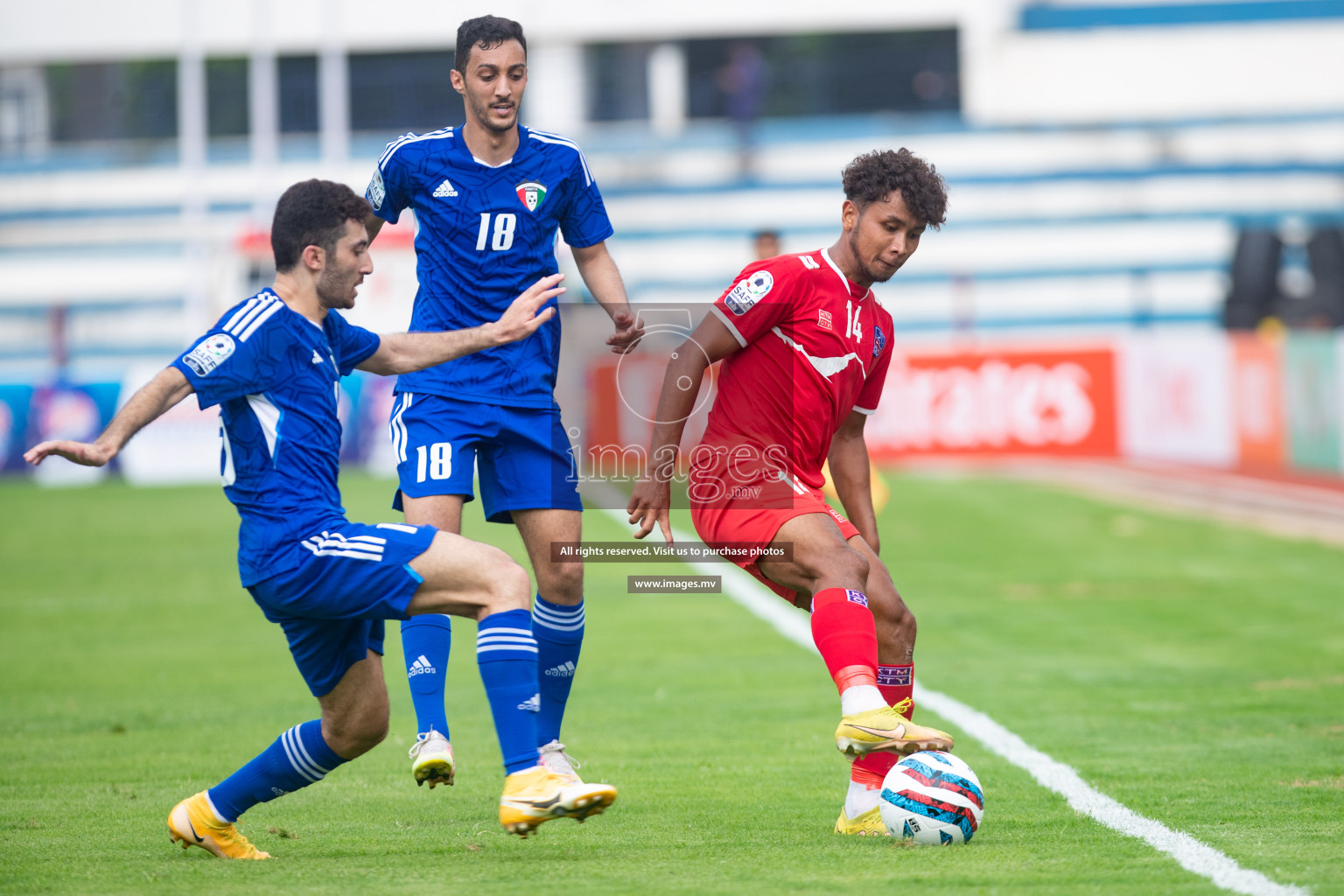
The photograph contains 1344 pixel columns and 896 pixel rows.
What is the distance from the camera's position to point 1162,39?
36.3 metres

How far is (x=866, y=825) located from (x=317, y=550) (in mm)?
1956

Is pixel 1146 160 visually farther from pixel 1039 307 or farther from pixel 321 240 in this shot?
pixel 321 240

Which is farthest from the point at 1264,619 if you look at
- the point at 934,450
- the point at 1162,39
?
the point at 1162,39

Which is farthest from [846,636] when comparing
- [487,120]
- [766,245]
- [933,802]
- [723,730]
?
[766,245]

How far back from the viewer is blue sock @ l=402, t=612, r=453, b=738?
5.09 metres

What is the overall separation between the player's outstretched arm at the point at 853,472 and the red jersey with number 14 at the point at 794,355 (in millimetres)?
194

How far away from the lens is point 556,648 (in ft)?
18.3

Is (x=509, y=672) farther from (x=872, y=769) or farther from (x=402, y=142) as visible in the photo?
(x=402, y=142)

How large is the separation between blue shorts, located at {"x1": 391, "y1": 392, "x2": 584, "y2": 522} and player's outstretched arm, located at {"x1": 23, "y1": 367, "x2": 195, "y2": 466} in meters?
1.04

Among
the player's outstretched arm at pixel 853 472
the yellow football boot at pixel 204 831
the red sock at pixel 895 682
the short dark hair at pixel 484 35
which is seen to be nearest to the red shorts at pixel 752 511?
the player's outstretched arm at pixel 853 472

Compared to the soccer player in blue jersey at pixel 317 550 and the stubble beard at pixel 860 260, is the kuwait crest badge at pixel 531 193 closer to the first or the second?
the soccer player in blue jersey at pixel 317 550

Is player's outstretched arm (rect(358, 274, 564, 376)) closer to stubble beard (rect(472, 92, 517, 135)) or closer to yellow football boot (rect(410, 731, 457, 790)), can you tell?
stubble beard (rect(472, 92, 517, 135))

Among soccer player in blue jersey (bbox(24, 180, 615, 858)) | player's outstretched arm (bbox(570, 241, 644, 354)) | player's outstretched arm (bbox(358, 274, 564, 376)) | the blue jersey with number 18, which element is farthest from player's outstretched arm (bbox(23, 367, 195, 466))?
player's outstretched arm (bbox(570, 241, 644, 354))

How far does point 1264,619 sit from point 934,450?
10715mm
